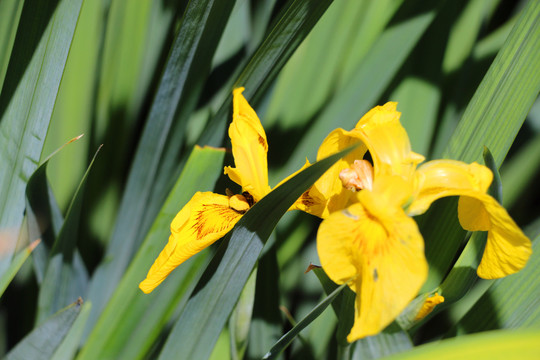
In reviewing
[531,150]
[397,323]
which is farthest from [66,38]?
[531,150]

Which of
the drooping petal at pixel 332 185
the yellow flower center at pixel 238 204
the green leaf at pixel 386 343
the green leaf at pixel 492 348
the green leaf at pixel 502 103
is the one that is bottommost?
the green leaf at pixel 386 343

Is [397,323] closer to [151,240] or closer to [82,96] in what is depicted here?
[151,240]

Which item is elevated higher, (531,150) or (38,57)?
(38,57)

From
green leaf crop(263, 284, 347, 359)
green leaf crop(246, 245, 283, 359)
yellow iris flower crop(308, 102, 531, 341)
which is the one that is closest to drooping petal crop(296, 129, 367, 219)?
yellow iris flower crop(308, 102, 531, 341)

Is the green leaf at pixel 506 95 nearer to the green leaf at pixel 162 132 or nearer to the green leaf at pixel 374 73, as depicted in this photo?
the green leaf at pixel 374 73

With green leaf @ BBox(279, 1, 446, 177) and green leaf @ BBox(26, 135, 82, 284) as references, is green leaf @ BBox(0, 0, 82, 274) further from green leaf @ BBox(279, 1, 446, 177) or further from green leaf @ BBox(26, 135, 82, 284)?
green leaf @ BBox(279, 1, 446, 177)

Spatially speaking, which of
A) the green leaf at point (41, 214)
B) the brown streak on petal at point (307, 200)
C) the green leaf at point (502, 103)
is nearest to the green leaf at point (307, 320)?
the brown streak on petal at point (307, 200)

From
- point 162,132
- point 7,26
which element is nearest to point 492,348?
point 162,132

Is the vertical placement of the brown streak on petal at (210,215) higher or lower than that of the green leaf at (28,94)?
lower
